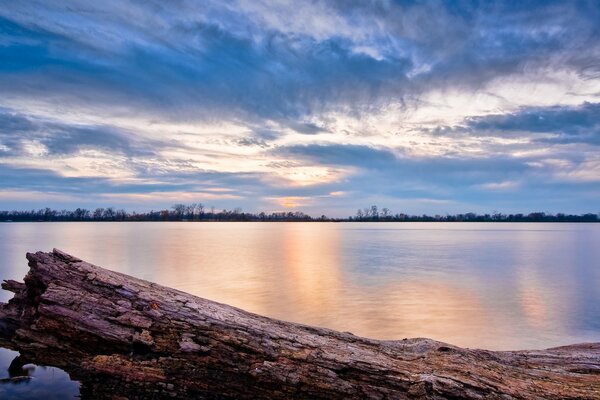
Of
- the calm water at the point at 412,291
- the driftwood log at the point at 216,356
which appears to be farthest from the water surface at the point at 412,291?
the driftwood log at the point at 216,356

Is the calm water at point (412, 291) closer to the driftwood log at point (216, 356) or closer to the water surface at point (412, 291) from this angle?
the water surface at point (412, 291)

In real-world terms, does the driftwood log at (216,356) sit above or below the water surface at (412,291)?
above

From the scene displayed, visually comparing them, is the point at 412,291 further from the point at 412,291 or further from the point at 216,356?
the point at 216,356

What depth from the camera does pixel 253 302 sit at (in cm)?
1814

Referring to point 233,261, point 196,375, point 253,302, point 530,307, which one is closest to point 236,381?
point 196,375

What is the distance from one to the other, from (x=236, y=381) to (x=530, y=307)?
15503 mm

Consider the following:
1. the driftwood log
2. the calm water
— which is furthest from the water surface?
the driftwood log

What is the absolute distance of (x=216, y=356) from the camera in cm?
558

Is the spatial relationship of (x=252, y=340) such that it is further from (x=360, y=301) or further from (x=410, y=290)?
(x=410, y=290)

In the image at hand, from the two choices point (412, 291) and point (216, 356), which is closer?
point (216, 356)

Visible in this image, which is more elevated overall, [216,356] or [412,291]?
[216,356]

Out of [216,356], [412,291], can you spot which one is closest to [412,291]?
[412,291]

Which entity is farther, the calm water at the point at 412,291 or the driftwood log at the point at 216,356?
the calm water at the point at 412,291

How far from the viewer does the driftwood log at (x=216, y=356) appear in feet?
17.3
